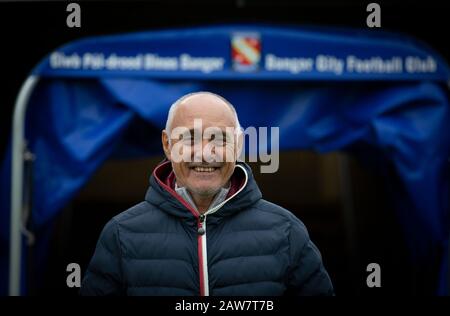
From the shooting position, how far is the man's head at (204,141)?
121 cm

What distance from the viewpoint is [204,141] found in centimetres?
121

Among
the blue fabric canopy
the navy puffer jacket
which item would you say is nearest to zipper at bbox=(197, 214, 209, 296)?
the navy puffer jacket

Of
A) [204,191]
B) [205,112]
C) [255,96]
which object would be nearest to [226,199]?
[204,191]

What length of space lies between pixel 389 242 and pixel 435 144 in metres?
1.12

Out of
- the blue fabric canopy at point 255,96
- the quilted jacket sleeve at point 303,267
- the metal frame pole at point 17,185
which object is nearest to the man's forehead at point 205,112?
the quilted jacket sleeve at point 303,267

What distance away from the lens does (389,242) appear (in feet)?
13.0

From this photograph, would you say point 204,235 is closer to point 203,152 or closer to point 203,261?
point 203,261

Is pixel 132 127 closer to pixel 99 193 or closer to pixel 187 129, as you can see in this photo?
pixel 99 193

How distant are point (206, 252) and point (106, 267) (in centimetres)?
19

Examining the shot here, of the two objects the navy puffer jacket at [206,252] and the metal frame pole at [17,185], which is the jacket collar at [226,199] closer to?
the navy puffer jacket at [206,252]

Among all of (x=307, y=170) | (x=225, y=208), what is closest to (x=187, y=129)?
(x=225, y=208)

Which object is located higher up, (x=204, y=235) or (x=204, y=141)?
(x=204, y=141)

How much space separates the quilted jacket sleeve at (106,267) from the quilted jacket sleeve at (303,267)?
12.9 inches

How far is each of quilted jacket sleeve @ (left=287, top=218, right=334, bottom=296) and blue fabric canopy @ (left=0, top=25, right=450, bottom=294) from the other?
1569 millimetres
